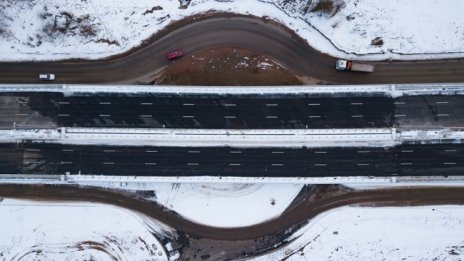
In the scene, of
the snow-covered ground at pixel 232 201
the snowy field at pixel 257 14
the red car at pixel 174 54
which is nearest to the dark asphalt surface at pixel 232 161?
the snow-covered ground at pixel 232 201

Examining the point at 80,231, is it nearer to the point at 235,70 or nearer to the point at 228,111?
the point at 228,111

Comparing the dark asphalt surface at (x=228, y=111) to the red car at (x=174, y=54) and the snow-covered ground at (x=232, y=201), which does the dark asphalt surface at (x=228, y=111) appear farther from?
the snow-covered ground at (x=232, y=201)

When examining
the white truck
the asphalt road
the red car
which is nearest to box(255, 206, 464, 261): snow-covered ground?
the asphalt road

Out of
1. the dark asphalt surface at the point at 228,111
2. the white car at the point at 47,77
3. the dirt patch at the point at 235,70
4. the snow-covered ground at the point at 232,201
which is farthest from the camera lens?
the snow-covered ground at the point at 232,201

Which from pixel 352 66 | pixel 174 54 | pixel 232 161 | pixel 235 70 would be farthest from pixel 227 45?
pixel 352 66

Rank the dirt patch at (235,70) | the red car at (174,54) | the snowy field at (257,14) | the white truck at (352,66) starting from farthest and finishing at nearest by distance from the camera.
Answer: the dirt patch at (235,70), the red car at (174,54), the snowy field at (257,14), the white truck at (352,66)

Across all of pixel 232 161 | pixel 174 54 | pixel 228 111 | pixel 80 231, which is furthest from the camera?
pixel 80 231
